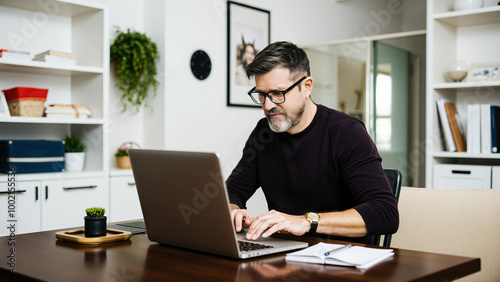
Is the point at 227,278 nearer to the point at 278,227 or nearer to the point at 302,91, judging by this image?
the point at 278,227

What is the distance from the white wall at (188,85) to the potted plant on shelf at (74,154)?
42cm

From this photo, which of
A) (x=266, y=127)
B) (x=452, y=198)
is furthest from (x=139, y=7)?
(x=452, y=198)

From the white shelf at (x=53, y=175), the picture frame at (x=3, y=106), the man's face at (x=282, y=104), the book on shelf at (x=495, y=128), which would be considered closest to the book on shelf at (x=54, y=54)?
the picture frame at (x=3, y=106)

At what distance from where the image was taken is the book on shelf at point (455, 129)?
3570 mm

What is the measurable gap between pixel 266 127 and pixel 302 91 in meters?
0.29

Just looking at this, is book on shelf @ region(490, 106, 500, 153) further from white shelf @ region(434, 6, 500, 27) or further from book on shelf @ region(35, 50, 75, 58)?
book on shelf @ region(35, 50, 75, 58)

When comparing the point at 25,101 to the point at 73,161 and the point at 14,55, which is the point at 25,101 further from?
the point at 73,161

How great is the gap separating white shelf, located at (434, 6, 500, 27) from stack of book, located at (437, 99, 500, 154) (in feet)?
1.91

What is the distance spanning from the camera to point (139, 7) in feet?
12.7

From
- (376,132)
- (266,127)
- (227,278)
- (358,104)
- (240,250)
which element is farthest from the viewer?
(358,104)

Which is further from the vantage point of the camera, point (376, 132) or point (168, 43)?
point (376, 132)

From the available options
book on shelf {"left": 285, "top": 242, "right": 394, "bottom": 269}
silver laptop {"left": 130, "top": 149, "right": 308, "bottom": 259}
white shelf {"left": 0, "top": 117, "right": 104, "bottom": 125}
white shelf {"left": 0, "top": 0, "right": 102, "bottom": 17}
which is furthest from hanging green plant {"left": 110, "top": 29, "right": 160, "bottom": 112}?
book on shelf {"left": 285, "top": 242, "right": 394, "bottom": 269}

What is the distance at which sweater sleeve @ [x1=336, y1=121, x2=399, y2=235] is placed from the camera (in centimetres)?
155

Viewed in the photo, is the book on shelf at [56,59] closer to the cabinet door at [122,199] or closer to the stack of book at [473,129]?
the cabinet door at [122,199]
